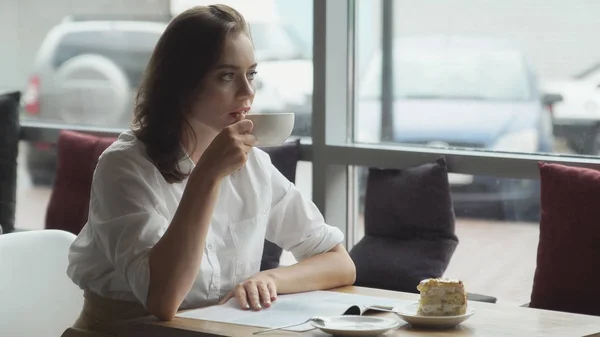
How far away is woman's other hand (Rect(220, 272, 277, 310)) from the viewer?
2.05 meters

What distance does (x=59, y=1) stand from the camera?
467 centimetres

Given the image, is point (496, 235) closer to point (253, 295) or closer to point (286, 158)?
point (286, 158)

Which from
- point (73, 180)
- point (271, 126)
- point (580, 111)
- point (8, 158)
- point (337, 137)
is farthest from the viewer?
point (8, 158)

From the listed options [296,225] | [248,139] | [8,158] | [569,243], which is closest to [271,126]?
[248,139]

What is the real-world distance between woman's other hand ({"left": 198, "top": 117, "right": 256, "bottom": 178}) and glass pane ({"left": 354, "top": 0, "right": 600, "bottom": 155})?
5.79 ft

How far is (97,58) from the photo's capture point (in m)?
4.64

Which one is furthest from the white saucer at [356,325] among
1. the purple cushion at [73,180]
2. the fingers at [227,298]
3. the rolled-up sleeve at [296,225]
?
the purple cushion at [73,180]

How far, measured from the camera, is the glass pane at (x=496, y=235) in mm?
3535

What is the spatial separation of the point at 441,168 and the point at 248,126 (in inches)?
60.9

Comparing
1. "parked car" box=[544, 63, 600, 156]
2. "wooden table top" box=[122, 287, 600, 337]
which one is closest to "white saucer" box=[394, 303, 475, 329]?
"wooden table top" box=[122, 287, 600, 337]

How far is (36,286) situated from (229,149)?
2.34 ft

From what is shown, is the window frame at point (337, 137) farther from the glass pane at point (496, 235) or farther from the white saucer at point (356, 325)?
the white saucer at point (356, 325)

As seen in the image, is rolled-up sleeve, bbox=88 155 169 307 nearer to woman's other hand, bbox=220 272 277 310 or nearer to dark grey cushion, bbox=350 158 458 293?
woman's other hand, bbox=220 272 277 310

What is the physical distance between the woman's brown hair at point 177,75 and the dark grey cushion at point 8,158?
2.22 m
